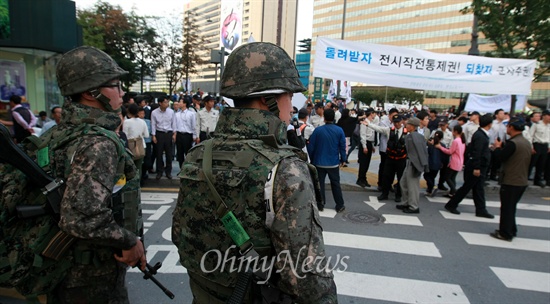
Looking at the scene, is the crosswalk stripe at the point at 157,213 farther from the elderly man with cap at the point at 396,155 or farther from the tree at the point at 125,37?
the tree at the point at 125,37

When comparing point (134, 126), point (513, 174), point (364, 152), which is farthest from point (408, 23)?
point (134, 126)

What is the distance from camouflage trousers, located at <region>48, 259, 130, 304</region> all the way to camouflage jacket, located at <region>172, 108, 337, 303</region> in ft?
1.96

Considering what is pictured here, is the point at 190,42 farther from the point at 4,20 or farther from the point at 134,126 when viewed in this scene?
the point at 134,126

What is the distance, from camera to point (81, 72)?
2.06 m

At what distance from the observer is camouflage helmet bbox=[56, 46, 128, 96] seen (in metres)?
2.06

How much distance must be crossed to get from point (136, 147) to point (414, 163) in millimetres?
5123

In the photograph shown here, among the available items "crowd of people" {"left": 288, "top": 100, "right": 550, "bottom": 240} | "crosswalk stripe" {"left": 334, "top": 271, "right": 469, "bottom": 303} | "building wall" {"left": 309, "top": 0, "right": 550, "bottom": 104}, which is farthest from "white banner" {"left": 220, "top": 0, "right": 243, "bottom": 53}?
"building wall" {"left": 309, "top": 0, "right": 550, "bottom": 104}

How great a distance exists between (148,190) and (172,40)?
16.3m

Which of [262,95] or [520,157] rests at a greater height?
[262,95]

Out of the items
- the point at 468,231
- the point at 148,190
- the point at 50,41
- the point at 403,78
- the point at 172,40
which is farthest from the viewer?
the point at 172,40

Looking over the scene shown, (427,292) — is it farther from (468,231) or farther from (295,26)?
(295,26)

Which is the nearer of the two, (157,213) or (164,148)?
(157,213)

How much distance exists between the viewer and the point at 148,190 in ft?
23.0

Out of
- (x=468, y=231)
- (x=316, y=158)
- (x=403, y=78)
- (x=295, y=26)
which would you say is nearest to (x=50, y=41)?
(x=316, y=158)
